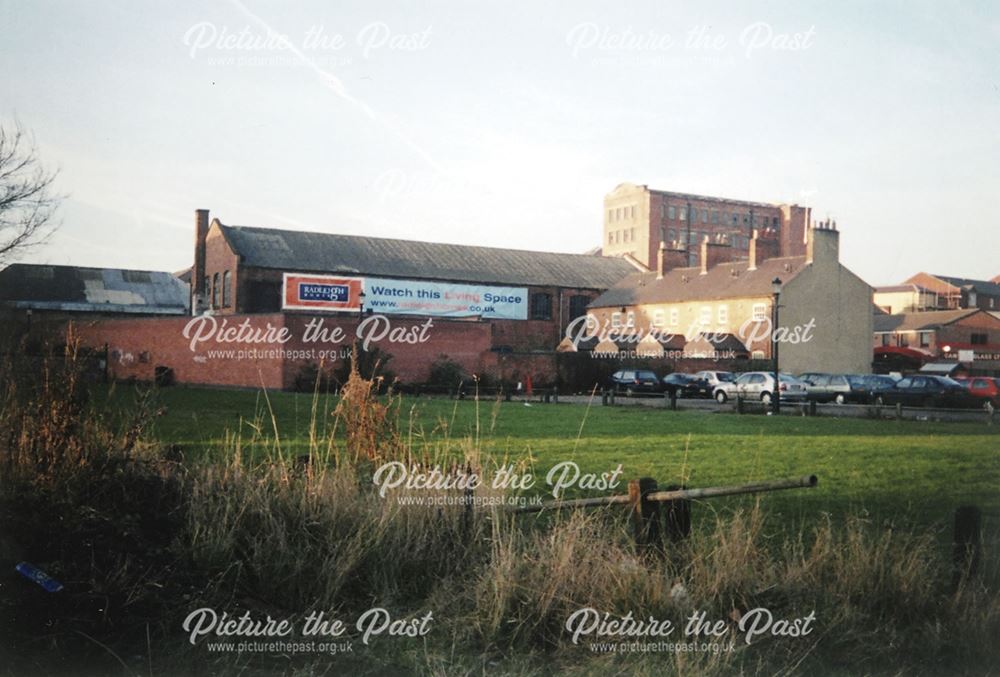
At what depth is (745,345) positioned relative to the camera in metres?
47.7

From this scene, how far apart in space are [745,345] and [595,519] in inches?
1698

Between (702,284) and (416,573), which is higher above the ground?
(702,284)

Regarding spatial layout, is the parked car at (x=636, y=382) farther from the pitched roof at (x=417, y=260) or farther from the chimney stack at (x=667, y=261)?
the pitched roof at (x=417, y=260)

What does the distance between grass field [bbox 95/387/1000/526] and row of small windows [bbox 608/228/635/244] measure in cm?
285

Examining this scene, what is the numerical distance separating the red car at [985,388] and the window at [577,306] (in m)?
26.2

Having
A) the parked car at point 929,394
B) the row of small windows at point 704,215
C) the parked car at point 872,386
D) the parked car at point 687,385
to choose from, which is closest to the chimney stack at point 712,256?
the parked car at point 687,385

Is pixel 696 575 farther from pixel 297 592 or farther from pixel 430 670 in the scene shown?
pixel 297 592

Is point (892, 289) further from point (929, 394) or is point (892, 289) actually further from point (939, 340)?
point (929, 394)

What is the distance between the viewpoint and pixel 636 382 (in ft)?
129

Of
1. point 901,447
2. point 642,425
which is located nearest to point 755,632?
point 901,447

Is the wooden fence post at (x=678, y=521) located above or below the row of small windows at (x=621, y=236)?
below

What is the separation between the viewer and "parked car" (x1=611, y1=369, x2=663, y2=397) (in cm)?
3919

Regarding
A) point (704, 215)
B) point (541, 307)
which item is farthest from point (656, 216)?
point (541, 307)

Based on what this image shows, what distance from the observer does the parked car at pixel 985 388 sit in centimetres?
2981
